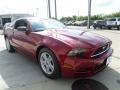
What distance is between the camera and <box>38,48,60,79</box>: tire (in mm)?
3448

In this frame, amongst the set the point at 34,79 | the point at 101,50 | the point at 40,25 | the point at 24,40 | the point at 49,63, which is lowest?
the point at 34,79

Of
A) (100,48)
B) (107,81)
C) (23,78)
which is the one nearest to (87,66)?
(100,48)

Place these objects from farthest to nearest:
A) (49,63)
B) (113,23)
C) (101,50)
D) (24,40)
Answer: (113,23)
(24,40)
(49,63)
(101,50)

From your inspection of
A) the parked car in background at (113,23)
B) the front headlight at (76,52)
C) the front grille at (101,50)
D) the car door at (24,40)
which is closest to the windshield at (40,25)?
the car door at (24,40)

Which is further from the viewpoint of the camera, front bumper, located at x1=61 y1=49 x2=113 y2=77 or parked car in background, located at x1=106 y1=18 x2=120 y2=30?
parked car in background, located at x1=106 y1=18 x2=120 y2=30

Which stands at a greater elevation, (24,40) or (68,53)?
(24,40)

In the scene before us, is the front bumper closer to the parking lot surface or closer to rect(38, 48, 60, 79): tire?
rect(38, 48, 60, 79): tire

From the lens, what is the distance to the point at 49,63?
3732mm

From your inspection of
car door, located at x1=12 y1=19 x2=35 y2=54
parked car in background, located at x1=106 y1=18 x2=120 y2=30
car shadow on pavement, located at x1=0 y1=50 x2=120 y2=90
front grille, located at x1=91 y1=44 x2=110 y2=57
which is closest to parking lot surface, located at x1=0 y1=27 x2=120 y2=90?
car shadow on pavement, located at x1=0 y1=50 x2=120 y2=90

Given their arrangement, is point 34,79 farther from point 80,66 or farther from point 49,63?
point 80,66

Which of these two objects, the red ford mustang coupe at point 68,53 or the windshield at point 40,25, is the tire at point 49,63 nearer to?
the red ford mustang coupe at point 68,53

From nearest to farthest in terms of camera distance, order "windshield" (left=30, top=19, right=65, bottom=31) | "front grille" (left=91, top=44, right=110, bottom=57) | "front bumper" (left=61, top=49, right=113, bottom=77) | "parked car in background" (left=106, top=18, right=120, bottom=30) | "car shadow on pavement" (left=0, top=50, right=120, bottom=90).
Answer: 1. "front bumper" (left=61, top=49, right=113, bottom=77)
2. "front grille" (left=91, top=44, right=110, bottom=57)
3. "car shadow on pavement" (left=0, top=50, right=120, bottom=90)
4. "windshield" (left=30, top=19, right=65, bottom=31)
5. "parked car in background" (left=106, top=18, right=120, bottom=30)

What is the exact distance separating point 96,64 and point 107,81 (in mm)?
622

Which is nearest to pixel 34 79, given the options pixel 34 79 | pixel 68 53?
pixel 34 79
